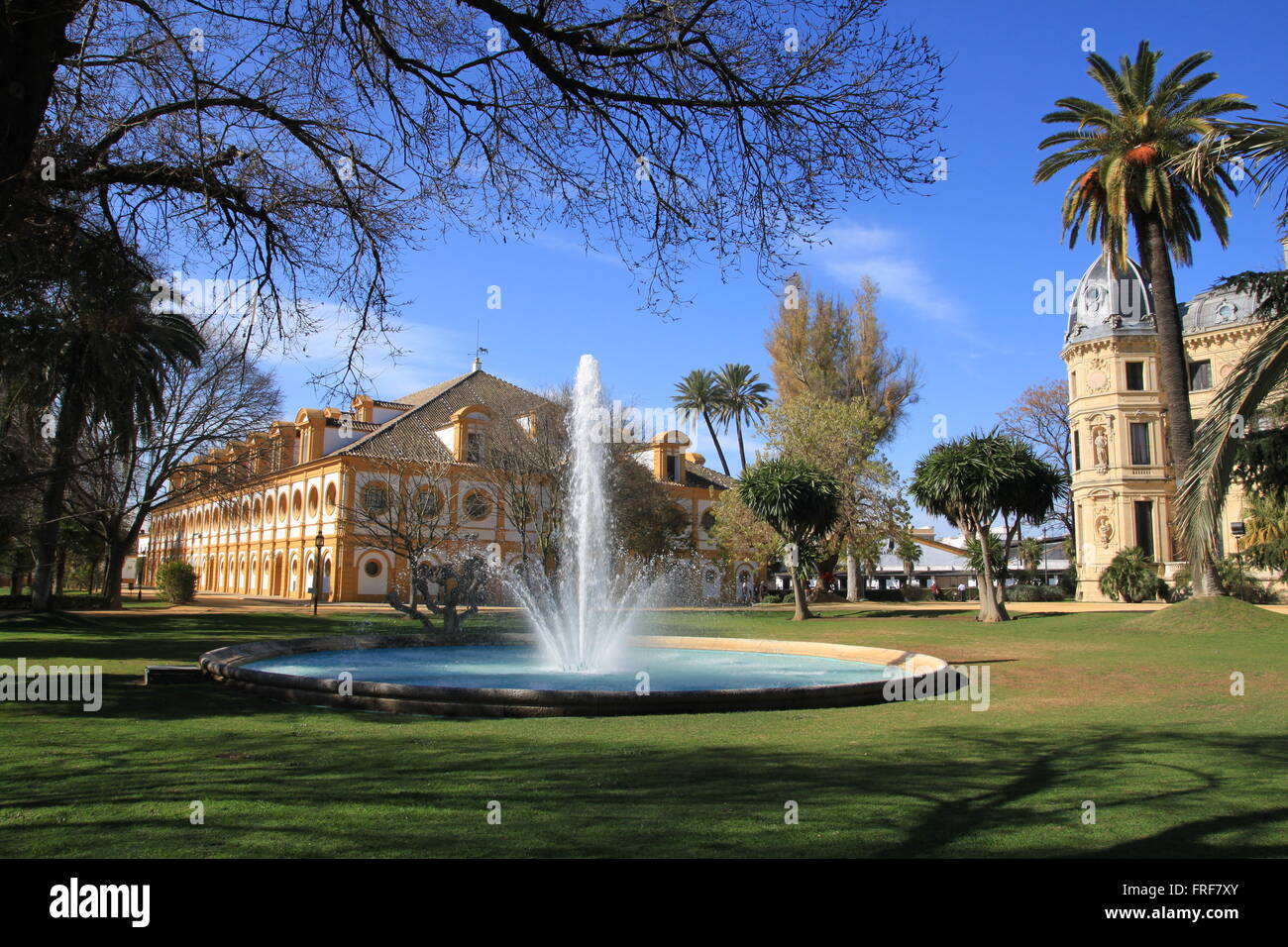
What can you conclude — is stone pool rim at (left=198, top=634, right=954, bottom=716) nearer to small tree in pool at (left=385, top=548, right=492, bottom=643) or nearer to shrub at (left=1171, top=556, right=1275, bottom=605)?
small tree in pool at (left=385, top=548, right=492, bottom=643)

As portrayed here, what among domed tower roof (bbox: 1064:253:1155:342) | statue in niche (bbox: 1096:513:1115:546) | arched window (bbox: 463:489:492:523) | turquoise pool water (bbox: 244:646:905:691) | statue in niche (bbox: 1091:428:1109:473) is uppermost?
domed tower roof (bbox: 1064:253:1155:342)

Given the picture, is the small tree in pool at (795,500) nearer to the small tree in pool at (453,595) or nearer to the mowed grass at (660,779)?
the small tree in pool at (453,595)

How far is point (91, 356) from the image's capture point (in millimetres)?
10727

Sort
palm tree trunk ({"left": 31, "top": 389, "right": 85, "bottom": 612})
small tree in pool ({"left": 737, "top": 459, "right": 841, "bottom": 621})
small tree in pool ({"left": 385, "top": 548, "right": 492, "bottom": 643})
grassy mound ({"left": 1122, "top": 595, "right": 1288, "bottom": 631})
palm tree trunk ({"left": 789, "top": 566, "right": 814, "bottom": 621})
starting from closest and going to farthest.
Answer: palm tree trunk ({"left": 31, "top": 389, "right": 85, "bottom": 612}) → small tree in pool ({"left": 385, "top": 548, "right": 492, "bottom": 643}) → grassy mound ({"left": 1122, "top": 595, "right": 1288, "bottom": 631}) → palm tree trunk ({"left": 789, "top": 566, "right": 814, "bottom": 621}) → small tree in pool ({"left": 737, "top": 459, "right": 841, "bottom": 621})

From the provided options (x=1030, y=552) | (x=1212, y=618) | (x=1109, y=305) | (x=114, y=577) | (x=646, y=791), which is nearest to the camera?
(x=646, y=791)

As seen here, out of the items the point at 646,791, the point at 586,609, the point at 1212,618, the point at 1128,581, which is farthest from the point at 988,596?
the point at 646,791

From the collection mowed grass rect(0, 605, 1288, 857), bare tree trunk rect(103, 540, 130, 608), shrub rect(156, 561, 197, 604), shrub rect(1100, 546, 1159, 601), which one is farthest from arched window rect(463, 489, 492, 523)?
mowed grass rect(0, 605, 1288, 857)

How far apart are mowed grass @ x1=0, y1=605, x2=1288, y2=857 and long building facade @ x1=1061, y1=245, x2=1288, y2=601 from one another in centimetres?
3180

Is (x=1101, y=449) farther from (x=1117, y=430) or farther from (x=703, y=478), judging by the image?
Result: (x=703, y=478)

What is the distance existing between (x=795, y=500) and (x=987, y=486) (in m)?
7.97

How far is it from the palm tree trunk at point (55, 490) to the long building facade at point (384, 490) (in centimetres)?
764

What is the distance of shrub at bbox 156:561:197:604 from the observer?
39031 mm

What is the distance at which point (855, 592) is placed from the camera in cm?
4656
